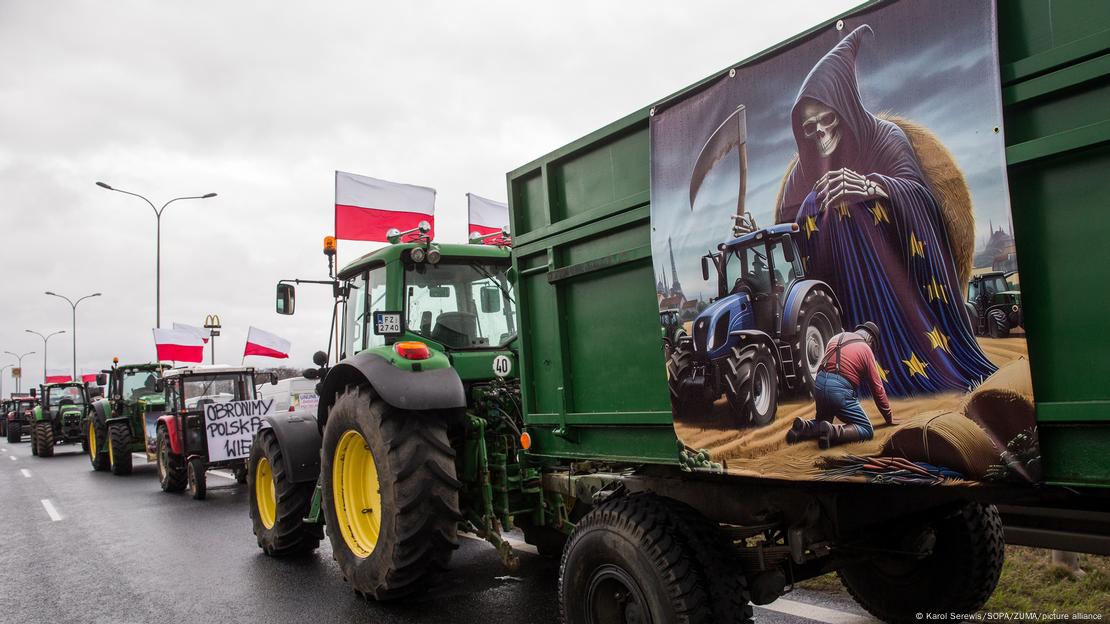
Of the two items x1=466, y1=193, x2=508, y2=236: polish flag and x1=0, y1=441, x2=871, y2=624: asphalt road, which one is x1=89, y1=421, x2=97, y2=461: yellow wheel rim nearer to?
x1=0, y1=441, x2=871, y2=624: asphalt road

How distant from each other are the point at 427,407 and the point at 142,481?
1200 cm

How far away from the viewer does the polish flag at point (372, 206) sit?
8.30 meters

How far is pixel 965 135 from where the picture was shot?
6.89 feet

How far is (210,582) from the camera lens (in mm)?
6129

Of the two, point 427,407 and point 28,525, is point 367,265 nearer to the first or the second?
point 427,407

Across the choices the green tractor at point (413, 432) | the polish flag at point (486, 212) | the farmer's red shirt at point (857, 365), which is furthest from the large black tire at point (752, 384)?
the polish flag at point (486, 212)

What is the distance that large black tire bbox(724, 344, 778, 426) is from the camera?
8.63ft

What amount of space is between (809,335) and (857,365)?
18 centimetres

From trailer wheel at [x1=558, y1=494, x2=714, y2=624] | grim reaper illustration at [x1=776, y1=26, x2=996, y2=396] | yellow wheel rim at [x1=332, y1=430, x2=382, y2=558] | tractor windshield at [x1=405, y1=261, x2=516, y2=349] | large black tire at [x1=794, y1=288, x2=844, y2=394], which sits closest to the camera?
grim reaper illustration at [x1=776, y1=26, x2=996, y2=396]

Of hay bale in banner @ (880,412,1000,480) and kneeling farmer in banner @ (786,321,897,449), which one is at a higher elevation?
kneeling farmer in banner @ (786,321,897,449)

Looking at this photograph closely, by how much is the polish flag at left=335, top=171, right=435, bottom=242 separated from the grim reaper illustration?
6.56 metres

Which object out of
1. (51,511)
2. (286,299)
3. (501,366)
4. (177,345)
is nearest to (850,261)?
(501,366)

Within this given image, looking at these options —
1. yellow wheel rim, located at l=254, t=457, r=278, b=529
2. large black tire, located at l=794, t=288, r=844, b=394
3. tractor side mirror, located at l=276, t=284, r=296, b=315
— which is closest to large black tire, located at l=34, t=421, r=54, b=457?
yellow wheel rim, located at l=254, t=457, r=278, b=529

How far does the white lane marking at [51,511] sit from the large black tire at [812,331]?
1045cm
